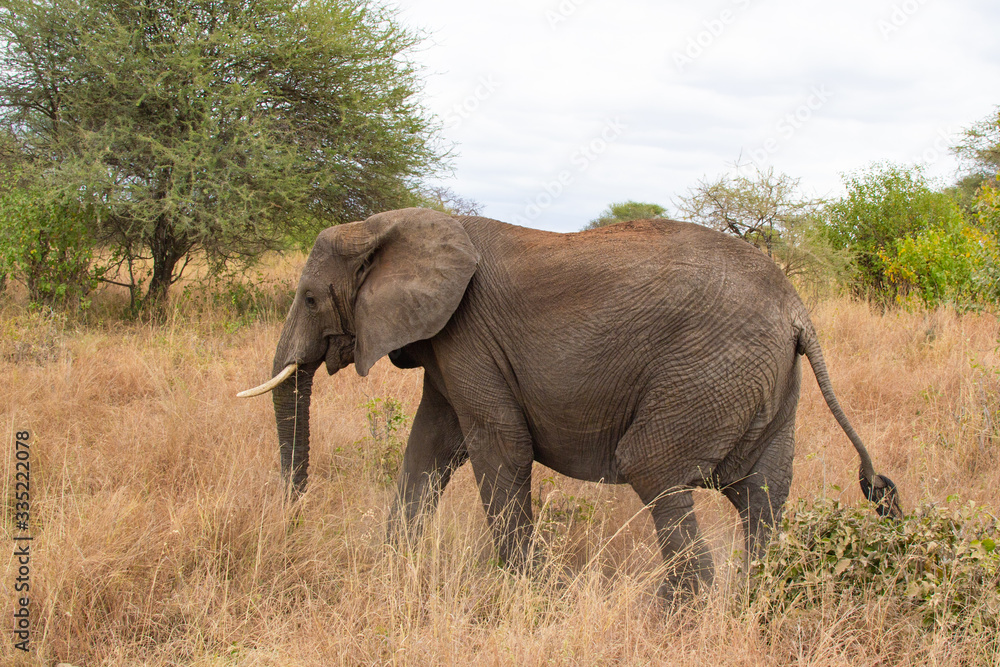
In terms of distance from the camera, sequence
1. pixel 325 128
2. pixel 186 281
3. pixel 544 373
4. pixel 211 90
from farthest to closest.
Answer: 1. pixel 186 281
2. pixel 325 128
3. pixel 211 90
4. pixel 544 373

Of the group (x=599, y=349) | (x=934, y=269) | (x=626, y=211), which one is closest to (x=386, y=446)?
(x=599, y=349)

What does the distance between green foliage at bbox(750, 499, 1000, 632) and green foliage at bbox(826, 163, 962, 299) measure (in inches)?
397

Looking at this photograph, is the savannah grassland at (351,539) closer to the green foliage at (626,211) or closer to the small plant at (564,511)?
the small plant at (564,511)

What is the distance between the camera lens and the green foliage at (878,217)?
500 inches

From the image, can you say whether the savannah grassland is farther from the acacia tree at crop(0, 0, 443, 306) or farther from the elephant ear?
→ the acacia tree at crop(0, 0, 443, 306)

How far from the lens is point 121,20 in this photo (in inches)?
409

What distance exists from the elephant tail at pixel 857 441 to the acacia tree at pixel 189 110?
819 cm

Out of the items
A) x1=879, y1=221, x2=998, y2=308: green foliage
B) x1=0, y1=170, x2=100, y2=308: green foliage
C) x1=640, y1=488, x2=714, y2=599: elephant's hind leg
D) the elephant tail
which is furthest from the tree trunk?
x1=879, y1=221, x2=998, y2=308: green foliage

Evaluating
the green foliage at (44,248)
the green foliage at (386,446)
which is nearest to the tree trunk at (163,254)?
the green foliage at (44,248)

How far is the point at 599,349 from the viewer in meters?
3.57

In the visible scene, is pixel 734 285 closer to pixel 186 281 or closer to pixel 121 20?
pixel 121 20

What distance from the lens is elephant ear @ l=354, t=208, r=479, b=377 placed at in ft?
12.6

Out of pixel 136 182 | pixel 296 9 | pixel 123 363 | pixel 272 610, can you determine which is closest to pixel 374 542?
pixel 272 610

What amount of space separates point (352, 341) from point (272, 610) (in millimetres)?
1515
